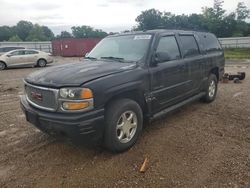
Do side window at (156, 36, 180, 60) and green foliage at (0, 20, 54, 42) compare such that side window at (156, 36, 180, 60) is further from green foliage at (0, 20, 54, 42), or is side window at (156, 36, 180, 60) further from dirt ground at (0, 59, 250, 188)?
green foliage at (0, 20, 54, 42)

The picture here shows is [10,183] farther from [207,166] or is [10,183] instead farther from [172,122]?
[172,122]

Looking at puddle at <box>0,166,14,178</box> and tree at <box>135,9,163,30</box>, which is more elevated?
tree at <box>135,9,163,30</box>

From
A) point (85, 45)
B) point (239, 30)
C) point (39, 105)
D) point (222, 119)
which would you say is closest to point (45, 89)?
point (39, 105)

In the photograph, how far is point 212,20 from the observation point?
2633 inches

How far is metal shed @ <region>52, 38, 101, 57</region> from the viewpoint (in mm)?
31281

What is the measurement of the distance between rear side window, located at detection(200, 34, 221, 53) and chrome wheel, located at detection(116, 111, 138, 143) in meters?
3.12

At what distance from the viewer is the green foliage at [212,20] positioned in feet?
211

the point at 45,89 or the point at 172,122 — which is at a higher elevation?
the point at 45,89

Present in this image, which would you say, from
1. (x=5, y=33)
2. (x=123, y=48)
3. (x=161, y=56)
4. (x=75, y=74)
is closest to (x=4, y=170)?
(x=75, y=74)

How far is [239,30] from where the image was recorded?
210ft

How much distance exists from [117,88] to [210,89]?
3602mm

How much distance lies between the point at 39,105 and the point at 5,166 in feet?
3.12

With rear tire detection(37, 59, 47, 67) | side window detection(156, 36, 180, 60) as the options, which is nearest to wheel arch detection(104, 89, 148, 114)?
side window detection(156, 36, 180, 60)

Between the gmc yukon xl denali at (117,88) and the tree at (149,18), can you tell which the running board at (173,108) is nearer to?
the gmc yukon xl denali at (117,88)
